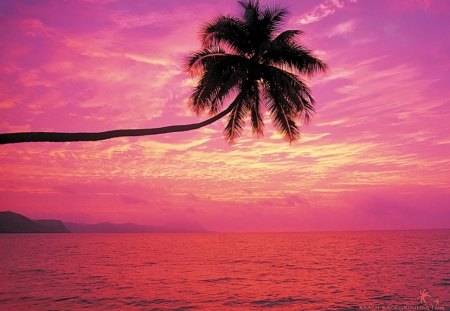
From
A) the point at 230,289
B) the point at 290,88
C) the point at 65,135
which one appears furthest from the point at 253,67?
the point at 230,289

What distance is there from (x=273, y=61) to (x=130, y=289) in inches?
808

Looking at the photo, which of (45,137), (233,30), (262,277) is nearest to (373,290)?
(262,277)

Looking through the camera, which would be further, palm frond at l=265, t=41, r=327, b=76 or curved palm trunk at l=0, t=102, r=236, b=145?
palm frond at l=265, t=41, r=327, b=76

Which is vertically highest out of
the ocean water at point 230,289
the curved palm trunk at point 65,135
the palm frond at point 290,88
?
the palm frond at point 290,88

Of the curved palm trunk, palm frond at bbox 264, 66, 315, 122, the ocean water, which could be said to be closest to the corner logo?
the ocean water

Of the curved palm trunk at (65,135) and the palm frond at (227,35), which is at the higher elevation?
the palm frond at (227,35)

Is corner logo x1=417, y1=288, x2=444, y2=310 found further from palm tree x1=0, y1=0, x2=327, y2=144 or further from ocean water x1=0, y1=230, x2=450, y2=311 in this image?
palm tree x1=0, y1=0, x2=327, y2=144

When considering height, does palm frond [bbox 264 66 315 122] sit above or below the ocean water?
above

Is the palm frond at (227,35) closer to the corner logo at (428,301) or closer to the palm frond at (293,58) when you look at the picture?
the palm frond at (293,58)

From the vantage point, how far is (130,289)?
Result: 29.3 meters

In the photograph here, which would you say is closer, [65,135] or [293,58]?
[65,135]

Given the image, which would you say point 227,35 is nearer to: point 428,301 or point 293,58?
point 293,58

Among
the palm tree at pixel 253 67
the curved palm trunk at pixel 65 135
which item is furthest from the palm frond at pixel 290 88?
the curved palm trunk at pixel 65 135

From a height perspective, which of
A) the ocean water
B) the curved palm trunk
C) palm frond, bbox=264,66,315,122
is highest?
palm frond, bbox=264,66,315,122
